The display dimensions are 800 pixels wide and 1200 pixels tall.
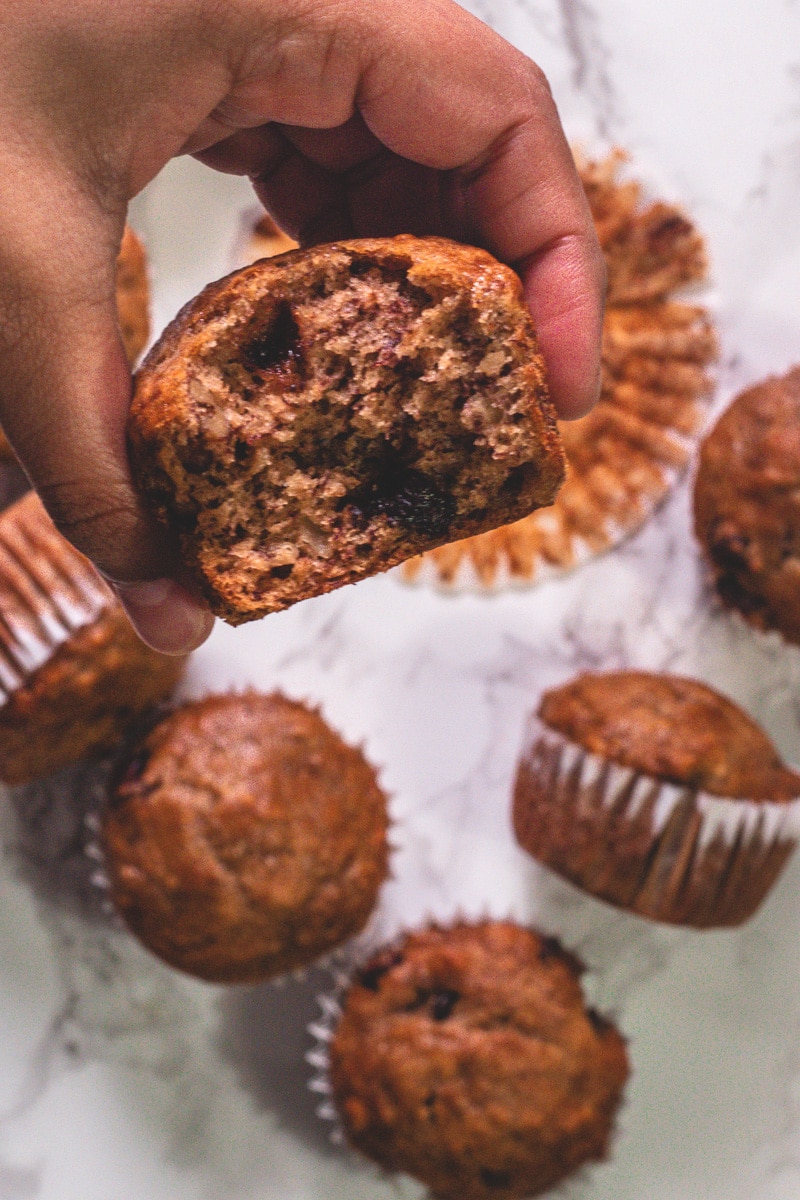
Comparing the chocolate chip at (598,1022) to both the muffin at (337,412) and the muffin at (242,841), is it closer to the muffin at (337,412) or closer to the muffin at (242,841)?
the muffin at (242,841)

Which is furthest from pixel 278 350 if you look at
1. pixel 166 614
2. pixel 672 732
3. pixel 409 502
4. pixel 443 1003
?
pixel 443 1003

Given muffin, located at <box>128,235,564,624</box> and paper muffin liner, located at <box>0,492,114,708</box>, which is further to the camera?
paper muffin liner, located at <box>0,492,114,708</box>

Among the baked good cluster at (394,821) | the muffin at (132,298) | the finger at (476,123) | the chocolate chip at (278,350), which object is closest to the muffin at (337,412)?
the chocolate chip at (278,350)

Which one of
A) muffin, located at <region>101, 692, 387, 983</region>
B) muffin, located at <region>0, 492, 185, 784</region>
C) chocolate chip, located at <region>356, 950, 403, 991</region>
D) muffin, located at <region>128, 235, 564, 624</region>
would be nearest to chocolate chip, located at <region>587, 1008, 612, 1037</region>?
chocolate chip, located at <region>356, 950, 403, 991</region>

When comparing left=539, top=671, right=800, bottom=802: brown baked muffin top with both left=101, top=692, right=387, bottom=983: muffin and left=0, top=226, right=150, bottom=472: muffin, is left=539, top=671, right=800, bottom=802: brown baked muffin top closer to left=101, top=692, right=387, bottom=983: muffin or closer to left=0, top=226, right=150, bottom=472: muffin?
left=101, top=692, right=387, bottom=983: muffin

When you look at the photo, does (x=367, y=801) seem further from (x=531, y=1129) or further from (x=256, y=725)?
(x=531, y=1129)

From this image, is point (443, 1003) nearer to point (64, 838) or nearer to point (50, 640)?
point (64, 838)
